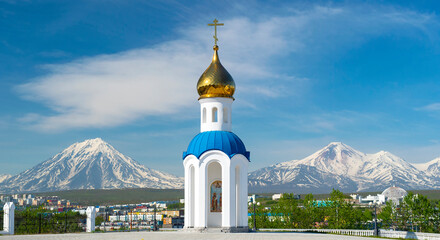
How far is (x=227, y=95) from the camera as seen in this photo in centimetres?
3153

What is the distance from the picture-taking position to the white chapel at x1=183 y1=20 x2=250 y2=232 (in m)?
30.0

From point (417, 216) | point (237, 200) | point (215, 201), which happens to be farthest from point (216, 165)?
point (417, 216)

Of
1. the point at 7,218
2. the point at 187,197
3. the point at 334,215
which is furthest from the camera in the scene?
the point at 334,215

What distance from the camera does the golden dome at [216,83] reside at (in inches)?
1229

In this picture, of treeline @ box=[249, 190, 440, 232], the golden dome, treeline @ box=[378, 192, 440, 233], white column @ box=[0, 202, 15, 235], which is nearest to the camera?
white column @ box=[0, 202, 15, 235]

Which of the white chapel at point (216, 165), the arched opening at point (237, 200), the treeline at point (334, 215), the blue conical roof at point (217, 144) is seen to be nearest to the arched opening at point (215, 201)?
the white chapel at point (216, 165)

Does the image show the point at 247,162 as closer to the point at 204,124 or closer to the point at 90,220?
the point at 204,124

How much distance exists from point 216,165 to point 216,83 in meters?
4.81

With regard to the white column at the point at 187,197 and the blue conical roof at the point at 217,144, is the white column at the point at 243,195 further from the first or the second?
the white column at the point at 187,197

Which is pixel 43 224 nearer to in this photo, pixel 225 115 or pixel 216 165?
pixel 216 165

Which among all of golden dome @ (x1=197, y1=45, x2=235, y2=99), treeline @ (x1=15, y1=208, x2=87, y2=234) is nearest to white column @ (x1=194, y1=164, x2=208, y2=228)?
golden dome @ (x1=197, y1=45, x2=235, y2=99)

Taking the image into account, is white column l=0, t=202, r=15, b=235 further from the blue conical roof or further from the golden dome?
the golden dome

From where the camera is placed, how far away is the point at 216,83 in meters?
31.2

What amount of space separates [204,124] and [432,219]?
27.7m
